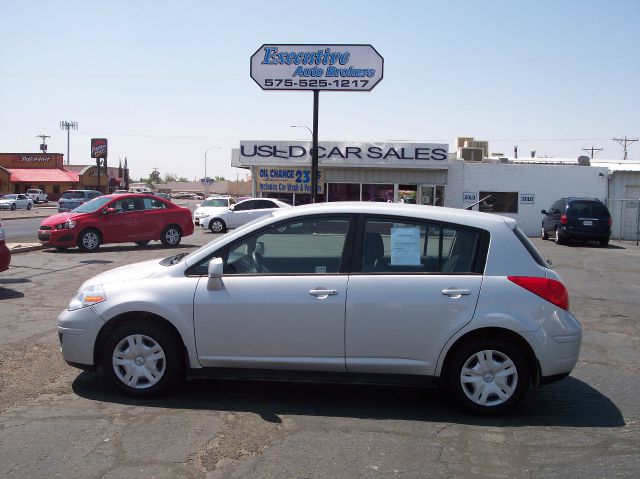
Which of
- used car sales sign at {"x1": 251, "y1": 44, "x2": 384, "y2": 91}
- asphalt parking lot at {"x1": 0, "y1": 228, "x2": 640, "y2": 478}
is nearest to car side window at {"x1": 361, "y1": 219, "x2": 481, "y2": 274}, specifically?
asphalt parking lot at {"x1": 0, "y1": 228, "x2": 640, "y2": 478}

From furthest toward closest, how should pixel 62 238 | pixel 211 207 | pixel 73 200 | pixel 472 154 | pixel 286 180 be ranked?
pixel 73 200
pixel 472 154
pixel 286 180
pixel 211 207
pixel 62 238

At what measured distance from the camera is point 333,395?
5.71 meters

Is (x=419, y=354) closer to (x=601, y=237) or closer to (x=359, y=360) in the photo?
(x=359, y=360)

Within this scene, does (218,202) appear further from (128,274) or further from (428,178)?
(128,274)

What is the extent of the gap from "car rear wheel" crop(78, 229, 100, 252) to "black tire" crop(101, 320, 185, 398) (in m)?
12.6

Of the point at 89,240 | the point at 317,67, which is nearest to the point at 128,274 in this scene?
the point at 89,240

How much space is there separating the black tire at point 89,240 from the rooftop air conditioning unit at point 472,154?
22.1 m

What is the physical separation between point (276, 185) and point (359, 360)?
2808cm

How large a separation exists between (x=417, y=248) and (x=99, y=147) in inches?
3237

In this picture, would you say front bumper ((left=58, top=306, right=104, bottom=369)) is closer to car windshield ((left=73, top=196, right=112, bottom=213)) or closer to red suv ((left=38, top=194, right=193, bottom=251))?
red suv ((left=38, top=194, right=193, bottom=251))

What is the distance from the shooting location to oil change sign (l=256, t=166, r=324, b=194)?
32.5m

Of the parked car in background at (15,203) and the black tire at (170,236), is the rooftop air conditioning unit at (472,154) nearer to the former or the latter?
the black tire at (170,236)

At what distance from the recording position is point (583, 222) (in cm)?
2367

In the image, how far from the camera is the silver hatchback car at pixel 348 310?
16.8 ft
